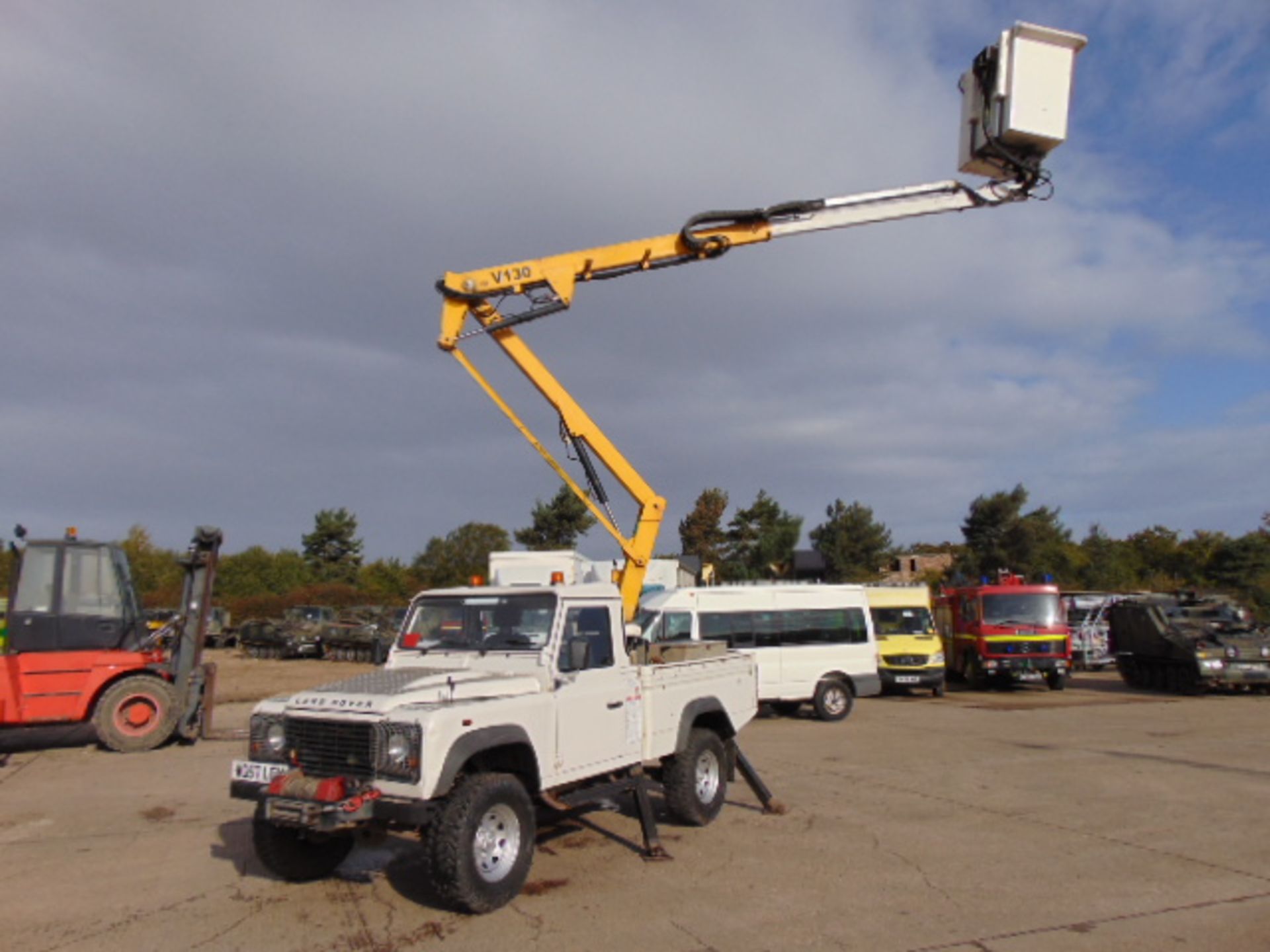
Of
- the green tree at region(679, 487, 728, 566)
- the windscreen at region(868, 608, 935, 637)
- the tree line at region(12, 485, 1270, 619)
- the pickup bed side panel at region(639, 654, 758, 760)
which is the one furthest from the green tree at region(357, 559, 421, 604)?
the pickup bed side panel at region(639, 654, 758, 760)

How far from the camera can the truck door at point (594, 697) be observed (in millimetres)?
6723

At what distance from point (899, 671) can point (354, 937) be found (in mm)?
16475

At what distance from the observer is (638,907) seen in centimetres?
609

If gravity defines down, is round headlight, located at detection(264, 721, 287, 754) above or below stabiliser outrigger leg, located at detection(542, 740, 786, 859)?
above

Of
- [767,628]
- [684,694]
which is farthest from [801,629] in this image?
[684,694]

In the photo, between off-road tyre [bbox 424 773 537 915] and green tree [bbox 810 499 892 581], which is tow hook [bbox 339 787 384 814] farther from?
green tree [bbox 810 499 892 581]

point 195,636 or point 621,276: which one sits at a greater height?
point 621,276

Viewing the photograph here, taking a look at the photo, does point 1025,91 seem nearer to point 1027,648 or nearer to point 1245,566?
point 1027,648

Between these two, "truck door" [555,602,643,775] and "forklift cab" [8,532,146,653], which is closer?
"truck door" [555,602,643,775]

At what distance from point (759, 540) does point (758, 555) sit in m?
1.13

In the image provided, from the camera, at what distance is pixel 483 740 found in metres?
5.87

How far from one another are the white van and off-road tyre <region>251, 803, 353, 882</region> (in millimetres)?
9356

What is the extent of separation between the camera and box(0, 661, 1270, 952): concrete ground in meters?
5.59

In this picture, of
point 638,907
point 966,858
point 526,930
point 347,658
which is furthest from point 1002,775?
point 347,658
